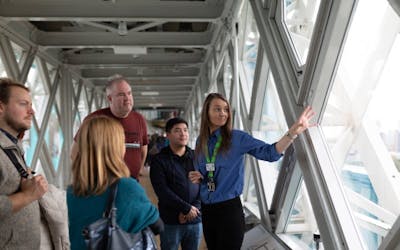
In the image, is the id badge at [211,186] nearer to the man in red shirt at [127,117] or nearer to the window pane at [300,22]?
the man in red shirt at [127,117]

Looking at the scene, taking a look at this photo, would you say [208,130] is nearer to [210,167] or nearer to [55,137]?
[210,167]

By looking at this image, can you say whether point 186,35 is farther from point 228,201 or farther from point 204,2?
point 228,201

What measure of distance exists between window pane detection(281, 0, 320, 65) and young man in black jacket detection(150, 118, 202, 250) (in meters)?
1.16

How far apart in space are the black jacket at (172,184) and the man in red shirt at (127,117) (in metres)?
0.27

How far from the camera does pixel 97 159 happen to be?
4.53ft

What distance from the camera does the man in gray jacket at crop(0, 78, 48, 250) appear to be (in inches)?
59.3

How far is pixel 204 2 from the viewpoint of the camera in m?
4.62

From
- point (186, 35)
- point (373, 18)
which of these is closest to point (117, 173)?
point (373, 18)

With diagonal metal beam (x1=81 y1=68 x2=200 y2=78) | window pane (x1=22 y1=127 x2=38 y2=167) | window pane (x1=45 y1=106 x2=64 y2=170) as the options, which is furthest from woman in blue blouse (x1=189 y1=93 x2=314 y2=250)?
diagonal metal beam (x1=81 y1=68 x2=200 y2=78)

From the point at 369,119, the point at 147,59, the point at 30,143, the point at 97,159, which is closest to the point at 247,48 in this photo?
the point at 369,119

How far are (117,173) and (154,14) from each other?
359cm

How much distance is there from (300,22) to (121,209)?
87.8 inches

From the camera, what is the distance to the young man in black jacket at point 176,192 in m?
2.52

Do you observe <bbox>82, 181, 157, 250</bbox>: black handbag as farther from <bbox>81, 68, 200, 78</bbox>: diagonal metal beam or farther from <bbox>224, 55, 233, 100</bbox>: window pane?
<bbox>81, 68, 200, 78</bbox>: diagonal metal beam
